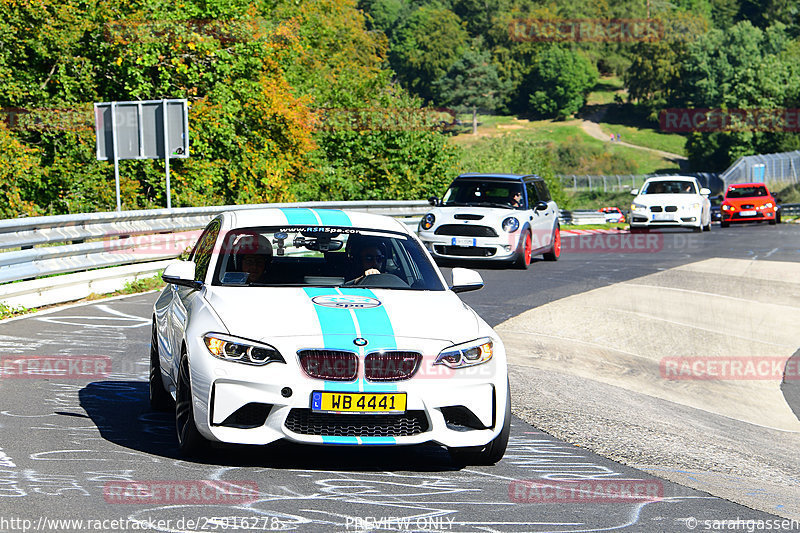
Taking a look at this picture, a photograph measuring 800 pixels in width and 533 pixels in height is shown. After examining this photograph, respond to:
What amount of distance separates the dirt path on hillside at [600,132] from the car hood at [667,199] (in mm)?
122735

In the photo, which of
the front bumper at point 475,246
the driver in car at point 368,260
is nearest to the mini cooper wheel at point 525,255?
the front bumper at point 475,246

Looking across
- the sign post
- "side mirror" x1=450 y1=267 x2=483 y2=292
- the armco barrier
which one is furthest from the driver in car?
the sign post

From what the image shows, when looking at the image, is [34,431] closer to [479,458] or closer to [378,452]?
[378,452]

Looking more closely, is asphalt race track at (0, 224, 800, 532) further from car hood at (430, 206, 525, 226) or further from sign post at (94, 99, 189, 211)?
sign post at (94, 99, 189, 211)

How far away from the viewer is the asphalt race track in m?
5.38

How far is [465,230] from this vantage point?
67.5 ft

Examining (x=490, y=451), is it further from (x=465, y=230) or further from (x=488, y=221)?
(x=465, y=230)

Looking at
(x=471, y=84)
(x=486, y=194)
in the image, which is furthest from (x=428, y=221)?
(x=471, y=84)

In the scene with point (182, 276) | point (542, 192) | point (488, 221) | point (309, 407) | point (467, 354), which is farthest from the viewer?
point (542, 192)

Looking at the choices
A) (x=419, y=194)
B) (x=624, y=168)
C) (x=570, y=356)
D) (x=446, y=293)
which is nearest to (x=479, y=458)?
(x=446, y=293)

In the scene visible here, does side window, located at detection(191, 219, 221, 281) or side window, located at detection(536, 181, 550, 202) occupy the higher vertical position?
side window, located at detection(191, 219, 221, 281)

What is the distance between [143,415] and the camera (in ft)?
26.1

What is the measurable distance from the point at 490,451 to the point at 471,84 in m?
170

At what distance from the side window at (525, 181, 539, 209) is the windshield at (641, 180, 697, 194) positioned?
1248 cm
